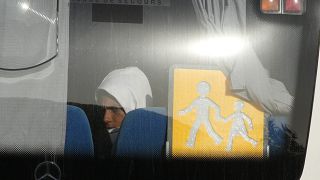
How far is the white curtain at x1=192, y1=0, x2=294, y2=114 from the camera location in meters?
3.35

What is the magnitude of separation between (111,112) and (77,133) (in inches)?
7.6

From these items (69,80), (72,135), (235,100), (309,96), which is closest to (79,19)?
(69,80)

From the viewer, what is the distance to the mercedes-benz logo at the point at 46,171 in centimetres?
319

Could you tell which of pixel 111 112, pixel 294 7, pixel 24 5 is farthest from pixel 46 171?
pixel 294 7

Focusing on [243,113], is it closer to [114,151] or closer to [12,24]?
[114,151]

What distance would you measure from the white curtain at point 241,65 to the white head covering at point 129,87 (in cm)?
40

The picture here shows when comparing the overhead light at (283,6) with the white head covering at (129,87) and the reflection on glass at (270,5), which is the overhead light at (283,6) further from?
the white head covering at (129,87)

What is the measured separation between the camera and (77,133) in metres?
3.22

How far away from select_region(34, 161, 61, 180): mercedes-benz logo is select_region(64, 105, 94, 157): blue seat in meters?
0.09

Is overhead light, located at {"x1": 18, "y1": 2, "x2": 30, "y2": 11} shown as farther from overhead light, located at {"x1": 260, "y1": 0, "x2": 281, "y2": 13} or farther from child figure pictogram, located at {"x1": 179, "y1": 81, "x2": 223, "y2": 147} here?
overhead light, located at {"x1": 260, "y1": 0, "x2": 281, "y2": 13}

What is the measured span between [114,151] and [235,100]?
0.66 m

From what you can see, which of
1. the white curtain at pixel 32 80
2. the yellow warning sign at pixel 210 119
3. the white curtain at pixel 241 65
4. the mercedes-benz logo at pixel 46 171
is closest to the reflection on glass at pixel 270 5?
the white curtain at pixel 241 65

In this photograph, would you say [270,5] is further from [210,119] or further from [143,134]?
[143,134]

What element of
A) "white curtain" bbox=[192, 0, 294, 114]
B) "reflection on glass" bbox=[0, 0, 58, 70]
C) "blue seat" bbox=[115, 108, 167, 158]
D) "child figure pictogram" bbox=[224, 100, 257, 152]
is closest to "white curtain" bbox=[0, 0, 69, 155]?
"reflection on glass" bbox=[0, 0, 58, 70]
